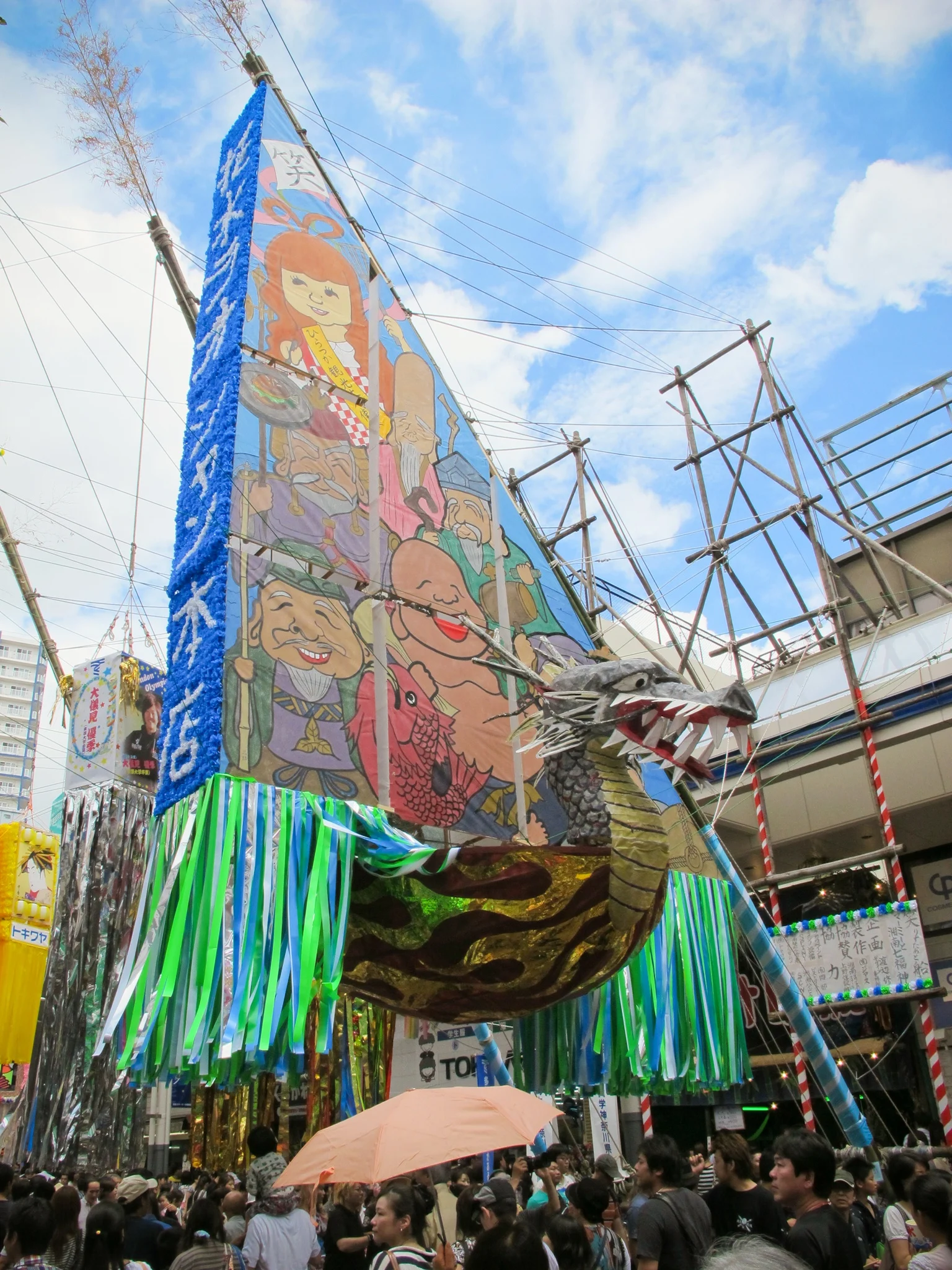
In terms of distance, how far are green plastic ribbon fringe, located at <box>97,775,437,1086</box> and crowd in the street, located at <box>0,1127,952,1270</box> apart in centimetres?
55

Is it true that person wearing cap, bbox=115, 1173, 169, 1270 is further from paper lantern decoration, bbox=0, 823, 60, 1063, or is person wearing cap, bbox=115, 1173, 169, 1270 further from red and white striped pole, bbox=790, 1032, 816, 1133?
paper lantern decoration, bbox=0, 823, 60, 1063

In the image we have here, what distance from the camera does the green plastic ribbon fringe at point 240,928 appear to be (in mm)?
4457

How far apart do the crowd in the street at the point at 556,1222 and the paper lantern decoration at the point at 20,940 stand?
652 cm

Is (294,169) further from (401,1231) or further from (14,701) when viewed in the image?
(14,701)

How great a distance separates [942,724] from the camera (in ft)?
31.8

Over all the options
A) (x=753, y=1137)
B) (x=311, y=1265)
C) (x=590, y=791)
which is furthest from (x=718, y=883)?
(x=753, y=1137)

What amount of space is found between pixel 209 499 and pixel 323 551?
723mm

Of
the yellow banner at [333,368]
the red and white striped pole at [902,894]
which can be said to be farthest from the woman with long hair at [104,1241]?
the red and white striped pole at [902,894]

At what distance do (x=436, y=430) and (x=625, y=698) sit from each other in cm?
311

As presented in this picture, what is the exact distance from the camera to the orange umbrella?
12.1ft

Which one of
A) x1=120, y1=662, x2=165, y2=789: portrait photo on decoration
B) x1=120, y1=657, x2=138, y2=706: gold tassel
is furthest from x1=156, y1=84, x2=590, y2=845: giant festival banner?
x1=120, y1=657, x2=138, y2=706: gold tassel

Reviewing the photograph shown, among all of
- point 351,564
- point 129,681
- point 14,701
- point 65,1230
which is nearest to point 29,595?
point 129,681

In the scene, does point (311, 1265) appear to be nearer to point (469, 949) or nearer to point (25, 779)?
point (469, 949)

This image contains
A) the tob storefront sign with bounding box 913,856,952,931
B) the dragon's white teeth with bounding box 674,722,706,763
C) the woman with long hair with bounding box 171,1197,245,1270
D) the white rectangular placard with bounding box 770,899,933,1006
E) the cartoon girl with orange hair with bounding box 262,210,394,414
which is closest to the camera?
the woman with long hair with bounding box 171,1197,245,1270
